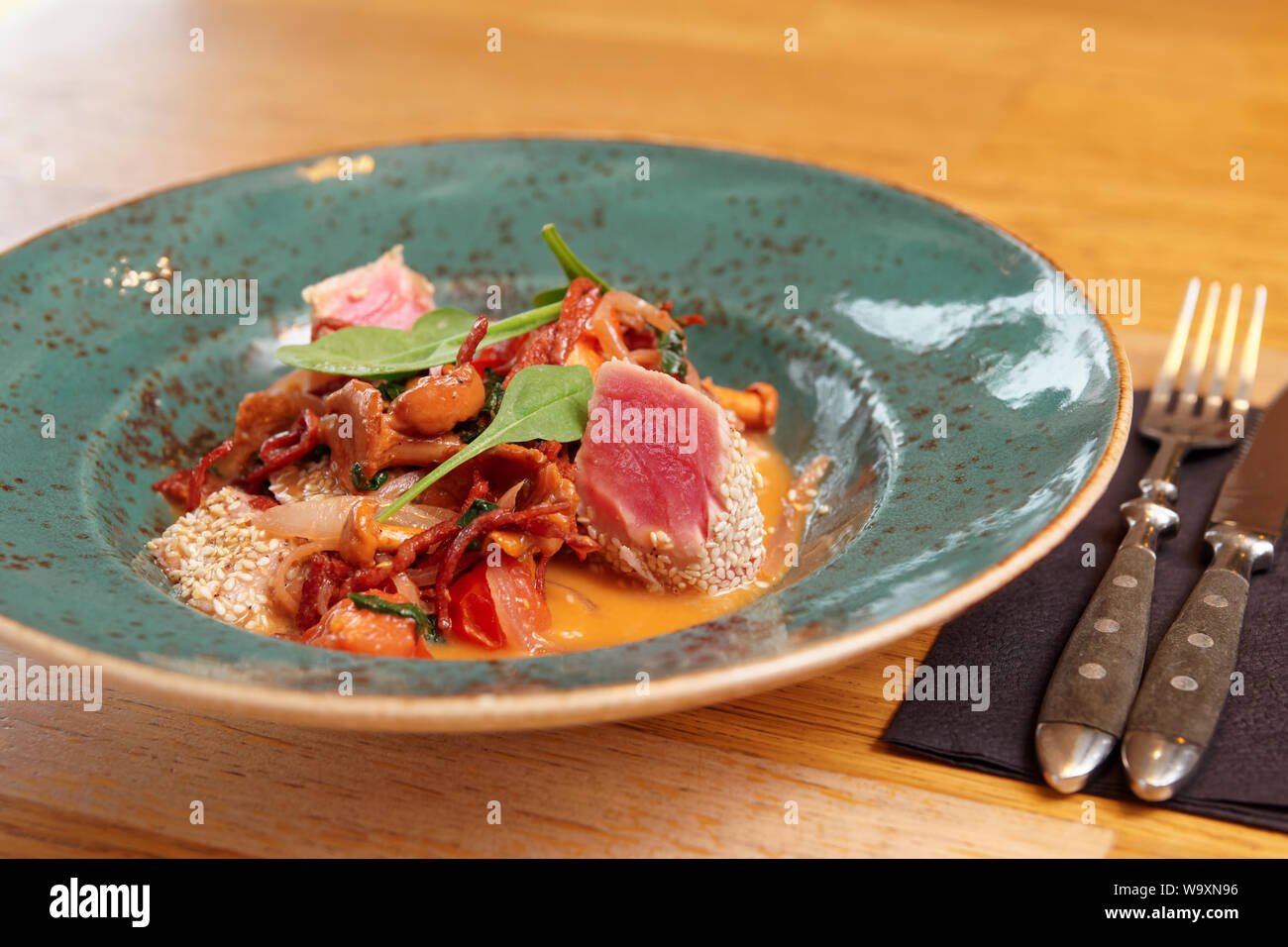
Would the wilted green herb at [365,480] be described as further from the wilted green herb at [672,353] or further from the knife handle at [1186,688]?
the knife handle at [1186,688]

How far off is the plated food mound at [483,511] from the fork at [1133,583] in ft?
2.03

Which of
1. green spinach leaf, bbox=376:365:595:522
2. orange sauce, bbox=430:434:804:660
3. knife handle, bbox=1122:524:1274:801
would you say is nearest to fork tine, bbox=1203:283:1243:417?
knife handle, bbox=1122:524:1274:801

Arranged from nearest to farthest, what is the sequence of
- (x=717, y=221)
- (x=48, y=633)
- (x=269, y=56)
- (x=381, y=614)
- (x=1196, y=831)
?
(x=48, y=633)
(x=1196, y=831)
(x=381, y=614)
(x=717, y=221)
(x=269, y=56)

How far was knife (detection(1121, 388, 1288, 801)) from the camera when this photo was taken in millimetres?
1587

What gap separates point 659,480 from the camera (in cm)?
212

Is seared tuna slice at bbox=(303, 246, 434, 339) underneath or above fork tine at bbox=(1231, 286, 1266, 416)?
above

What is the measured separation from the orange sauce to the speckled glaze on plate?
0.19 metres

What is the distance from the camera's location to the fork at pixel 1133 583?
1632 mm

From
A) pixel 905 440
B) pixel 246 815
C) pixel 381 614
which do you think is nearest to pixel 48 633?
pixel 246 815

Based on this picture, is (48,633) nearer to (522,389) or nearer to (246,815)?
(246,815)

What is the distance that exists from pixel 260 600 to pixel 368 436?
35 centimetres

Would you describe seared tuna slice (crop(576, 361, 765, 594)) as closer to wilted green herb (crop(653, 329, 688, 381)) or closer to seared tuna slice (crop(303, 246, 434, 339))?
wilted green herb (crop(653, 329, 688, 381))

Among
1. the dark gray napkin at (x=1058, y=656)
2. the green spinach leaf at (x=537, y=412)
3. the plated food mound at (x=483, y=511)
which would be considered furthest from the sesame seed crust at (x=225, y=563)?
the dark gray napkin at (x=1058, y=656)
